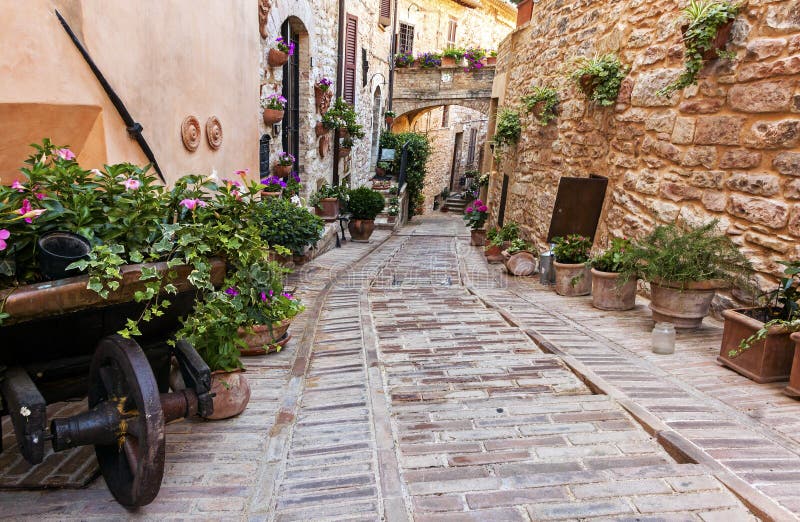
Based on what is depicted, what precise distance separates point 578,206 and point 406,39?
65.5 feet

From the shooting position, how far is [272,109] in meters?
7.76

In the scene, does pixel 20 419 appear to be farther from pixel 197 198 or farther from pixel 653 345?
pixel 653 345

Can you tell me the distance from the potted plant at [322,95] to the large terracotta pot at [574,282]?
22.8 feet

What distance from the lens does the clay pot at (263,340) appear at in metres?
3.54

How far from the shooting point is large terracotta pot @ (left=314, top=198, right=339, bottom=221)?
11.3m

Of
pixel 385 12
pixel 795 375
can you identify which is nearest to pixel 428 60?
pixel 385 12

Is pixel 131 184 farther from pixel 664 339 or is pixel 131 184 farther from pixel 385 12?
pixel 385 12

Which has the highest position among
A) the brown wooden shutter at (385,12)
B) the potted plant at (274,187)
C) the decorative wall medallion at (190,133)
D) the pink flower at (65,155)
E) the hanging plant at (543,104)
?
the brown wooden shutter at (385,12)

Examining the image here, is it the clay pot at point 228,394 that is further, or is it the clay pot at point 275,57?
the clay pot at point 275,57

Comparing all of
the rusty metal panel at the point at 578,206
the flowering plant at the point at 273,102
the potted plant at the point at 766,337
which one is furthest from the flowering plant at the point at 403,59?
the potted plant at the point at 766,337

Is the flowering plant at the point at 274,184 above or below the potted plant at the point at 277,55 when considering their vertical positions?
below

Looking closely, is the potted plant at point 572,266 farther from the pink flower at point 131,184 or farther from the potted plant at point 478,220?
the potted plant at point 478,220

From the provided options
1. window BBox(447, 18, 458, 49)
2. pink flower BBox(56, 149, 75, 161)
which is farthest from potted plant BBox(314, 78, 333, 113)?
window BBox(447, 18, 458, 49)

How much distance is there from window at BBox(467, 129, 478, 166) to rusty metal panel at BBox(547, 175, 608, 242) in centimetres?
2751
